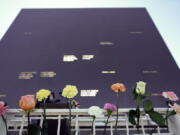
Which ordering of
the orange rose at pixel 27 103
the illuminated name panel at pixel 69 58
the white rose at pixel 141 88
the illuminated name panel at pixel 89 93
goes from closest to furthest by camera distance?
1. the orange rose at pixel 27 103
2. the white rose at pixel 141 88
3. the illuminated name panel at pixel 89 93
4. the illuminated name panel at pixel 69 58

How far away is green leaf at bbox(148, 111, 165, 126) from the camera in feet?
3.03

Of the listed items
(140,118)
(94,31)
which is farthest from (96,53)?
(140,118)

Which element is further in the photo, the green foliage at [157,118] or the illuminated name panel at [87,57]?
the illuminated name panel at [87,57]

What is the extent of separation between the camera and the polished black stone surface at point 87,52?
4.89m

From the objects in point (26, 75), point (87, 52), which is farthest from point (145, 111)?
point (87, 52)

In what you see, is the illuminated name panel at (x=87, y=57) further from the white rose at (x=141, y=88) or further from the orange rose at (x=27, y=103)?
the orange rose at (x=27, y=103)

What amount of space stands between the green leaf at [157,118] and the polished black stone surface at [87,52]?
11.7ft

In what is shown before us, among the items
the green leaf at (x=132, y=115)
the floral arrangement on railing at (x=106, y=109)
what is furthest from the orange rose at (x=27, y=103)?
the green leaf at (x=132, y=115)

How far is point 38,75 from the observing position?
5.10m

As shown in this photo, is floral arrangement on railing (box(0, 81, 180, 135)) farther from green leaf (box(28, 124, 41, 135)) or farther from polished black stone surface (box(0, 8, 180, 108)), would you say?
polished black stone surface (box(0, 8, 180, 108))

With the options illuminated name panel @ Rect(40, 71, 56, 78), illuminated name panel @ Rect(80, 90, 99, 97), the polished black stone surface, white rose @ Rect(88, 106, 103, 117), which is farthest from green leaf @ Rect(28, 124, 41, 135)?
illuminated name panel @ Rect(40, 71, 56, 78)

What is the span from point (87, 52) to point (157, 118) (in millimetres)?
4713

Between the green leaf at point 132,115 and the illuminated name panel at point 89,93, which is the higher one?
the illuminated name panel at point 89,93

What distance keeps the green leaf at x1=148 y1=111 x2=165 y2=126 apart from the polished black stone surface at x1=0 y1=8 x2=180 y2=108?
357cm
